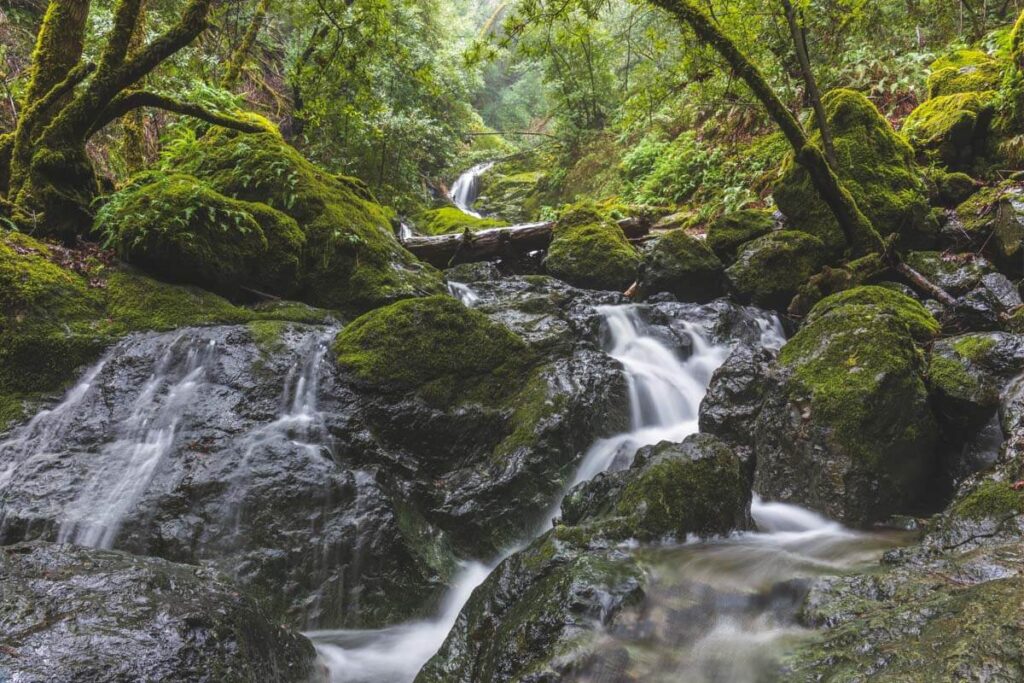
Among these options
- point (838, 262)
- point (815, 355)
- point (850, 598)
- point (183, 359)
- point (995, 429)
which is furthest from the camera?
point (838, 262)

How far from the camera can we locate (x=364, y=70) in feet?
25.1

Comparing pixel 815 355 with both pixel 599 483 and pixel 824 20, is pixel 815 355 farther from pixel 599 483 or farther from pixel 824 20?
pixel 824 20

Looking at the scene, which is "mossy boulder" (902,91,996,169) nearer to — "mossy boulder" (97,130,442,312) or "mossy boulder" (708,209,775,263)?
"mossy boulder" (708,209,775,263)

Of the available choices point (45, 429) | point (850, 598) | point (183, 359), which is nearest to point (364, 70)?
point (183, 359)

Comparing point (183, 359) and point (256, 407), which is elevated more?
point (183, 359)

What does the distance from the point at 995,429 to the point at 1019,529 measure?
5.83 feet

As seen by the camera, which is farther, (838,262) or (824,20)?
(824,20)

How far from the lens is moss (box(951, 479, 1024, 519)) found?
297cm

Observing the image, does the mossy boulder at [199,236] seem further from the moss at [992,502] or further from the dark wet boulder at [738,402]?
the moss at [992,502]

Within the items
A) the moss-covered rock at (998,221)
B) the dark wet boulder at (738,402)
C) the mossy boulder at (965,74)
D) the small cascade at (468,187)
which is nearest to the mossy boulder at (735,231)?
the moss-covered rock at (998,221)

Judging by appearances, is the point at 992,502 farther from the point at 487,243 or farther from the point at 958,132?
the point at 487,243

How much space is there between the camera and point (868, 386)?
432cm

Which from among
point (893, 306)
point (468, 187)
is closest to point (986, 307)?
point (893, 306)

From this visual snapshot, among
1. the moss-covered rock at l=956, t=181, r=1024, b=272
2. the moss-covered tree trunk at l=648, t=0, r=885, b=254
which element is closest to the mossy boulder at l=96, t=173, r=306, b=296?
the moss-covered tree trunk at l=648, t=0, r=885, b=254
